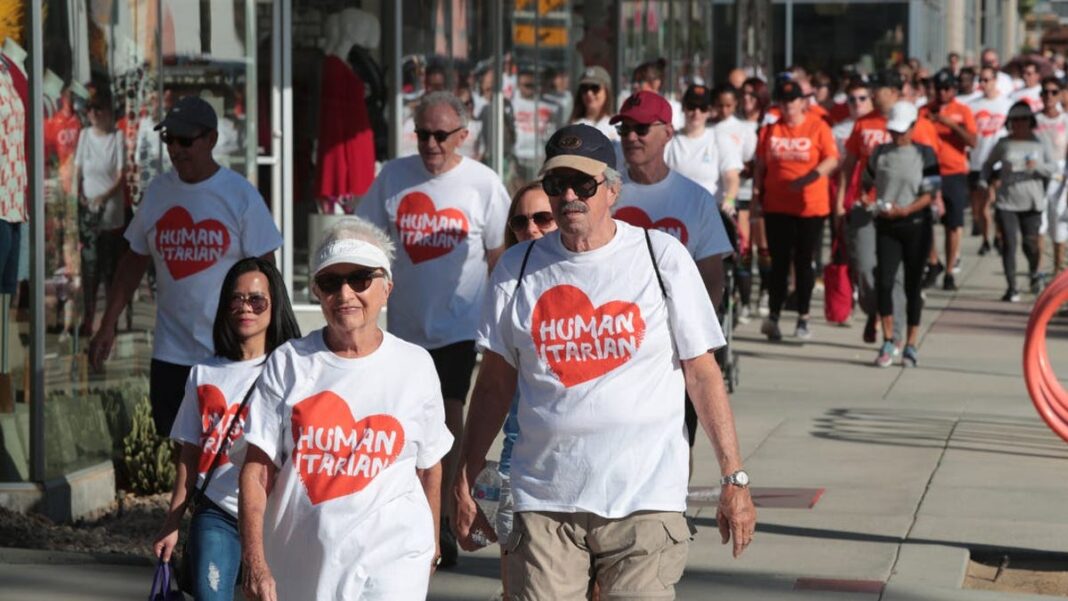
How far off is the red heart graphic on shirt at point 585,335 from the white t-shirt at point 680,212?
2048 millimetres

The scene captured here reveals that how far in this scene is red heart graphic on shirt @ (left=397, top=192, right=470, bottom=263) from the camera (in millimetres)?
7812

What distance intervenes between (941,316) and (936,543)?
381 inches

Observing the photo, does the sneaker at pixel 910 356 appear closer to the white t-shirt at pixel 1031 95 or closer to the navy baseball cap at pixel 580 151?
the navy baseball cap at pixel 580 151

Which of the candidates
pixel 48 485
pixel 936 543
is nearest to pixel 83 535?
pixel 48 485

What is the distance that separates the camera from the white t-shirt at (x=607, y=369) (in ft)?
16.7

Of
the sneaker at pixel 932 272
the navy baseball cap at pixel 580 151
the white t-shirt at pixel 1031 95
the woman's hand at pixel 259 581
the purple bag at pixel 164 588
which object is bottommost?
the sneaker at pixel 932 272

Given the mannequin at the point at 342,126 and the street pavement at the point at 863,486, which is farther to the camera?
the mannequin at the point at 342,126

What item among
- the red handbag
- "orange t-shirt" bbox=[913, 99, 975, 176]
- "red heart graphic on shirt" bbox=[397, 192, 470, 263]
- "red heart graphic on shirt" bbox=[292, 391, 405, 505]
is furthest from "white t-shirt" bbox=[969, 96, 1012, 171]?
"red heart graphic on shirt" bbox=[292, 391, 405, 505]

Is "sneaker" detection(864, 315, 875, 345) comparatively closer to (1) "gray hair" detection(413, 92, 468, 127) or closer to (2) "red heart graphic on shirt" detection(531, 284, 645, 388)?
(1) "gray hair" detection(413, 92, 468, 127)

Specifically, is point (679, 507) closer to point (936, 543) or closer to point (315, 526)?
point (315, 526)

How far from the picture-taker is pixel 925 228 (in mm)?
13969

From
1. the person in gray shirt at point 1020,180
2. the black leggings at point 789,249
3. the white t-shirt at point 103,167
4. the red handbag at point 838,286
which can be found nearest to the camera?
the white t-shirt at point 103,167

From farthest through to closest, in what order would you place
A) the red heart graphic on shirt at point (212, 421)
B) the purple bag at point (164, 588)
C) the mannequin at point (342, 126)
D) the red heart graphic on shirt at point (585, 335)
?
the mannequin at point (342, 126), the red heart graphic on shirt at point (212, 421), the purple bag at point (164, 588), the red heart graphic on shirt at point (585, 335)

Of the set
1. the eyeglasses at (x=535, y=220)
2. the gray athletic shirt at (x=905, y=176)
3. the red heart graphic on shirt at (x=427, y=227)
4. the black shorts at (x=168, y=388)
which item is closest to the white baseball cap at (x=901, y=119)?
the gray athletic shirt at (x=905, y=176)
